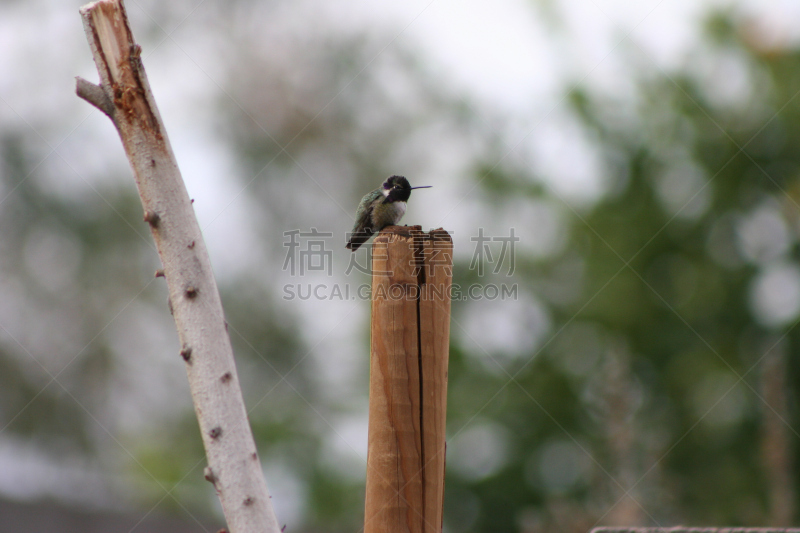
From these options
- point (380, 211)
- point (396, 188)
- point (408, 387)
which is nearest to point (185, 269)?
point (408, 387)

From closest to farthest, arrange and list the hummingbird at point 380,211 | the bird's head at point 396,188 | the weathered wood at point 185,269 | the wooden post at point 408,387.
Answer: the weathered wood at point 185,269 < the wooden post at point 408,387 < the hummingbird at point 380,211 < the bird's head at point 396,188

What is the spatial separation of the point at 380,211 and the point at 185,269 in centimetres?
234

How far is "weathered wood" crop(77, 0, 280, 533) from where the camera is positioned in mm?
2664

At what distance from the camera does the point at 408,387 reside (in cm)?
297

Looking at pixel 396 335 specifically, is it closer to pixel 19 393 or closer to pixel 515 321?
pixel 515 321

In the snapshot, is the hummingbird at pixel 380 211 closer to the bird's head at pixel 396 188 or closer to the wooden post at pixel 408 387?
the bird's head at pixel 396 188

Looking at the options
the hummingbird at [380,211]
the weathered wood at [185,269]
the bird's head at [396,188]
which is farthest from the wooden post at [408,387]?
the bird's head at [396,188]

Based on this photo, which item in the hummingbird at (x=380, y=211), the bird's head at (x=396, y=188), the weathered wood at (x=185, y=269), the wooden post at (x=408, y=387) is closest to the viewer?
the weathered wood at (x=185, y=269)

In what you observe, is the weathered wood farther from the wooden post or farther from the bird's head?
the bird's head

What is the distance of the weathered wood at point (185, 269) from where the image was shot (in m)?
2.66

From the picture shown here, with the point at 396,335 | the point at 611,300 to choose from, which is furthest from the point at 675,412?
the point at 396,335

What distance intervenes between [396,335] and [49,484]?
17.2 metres

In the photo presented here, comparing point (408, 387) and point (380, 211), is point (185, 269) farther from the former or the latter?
point (380, 211)

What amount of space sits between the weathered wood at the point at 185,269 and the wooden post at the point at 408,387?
0.55 m
